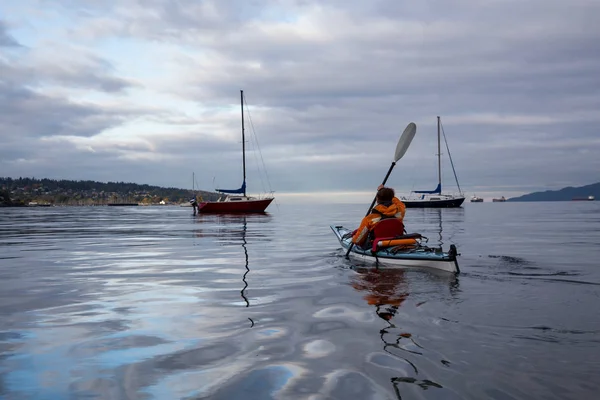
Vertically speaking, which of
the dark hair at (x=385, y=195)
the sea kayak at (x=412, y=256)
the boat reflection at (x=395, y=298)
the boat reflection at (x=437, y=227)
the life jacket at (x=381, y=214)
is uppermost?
the dark hair at (x=385, y=195)

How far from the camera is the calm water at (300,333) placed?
4.67m

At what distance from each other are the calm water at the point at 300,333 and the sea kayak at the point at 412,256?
0.98ft

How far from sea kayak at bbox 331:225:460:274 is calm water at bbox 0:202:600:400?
0.98 feet

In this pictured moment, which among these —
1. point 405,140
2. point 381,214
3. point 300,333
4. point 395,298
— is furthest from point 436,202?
point 300,333

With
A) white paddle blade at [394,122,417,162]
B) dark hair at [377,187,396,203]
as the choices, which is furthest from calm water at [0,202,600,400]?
white paddle blade at [394,122,417,162]

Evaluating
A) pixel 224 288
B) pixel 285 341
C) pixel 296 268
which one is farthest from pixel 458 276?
pixel 285 341

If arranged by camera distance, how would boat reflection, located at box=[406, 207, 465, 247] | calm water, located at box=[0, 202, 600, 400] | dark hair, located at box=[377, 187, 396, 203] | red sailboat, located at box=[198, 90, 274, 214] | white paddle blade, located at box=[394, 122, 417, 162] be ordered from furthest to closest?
red sailboat, located at box=[198, 90, 274, 214] < boat reflection, located at box=[406, 207, 465, 247] < white paddle blade, located at box=[394, 122, 417, 162] < dark hair, located at box=[377, 187, 396, 203] < calm water, located at box=[0, 202, 600, 400]

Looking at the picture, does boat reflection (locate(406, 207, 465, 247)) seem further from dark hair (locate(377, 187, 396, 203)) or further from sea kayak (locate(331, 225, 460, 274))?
dark hair (locate(377, 187, 396, 203))

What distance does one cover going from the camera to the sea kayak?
11289 millimetres

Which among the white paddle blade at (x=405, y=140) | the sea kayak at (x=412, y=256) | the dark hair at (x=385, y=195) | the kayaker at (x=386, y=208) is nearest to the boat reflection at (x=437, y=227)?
the white paddle blade at (x=405, y=140)

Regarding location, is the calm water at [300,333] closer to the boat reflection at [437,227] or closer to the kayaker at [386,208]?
the kayaker at [386,208]

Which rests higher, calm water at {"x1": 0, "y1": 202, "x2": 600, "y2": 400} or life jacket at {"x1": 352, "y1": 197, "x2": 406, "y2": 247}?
life jacket at {"x1": 352, "y1": 197, "x2": 406, "y2": 247}

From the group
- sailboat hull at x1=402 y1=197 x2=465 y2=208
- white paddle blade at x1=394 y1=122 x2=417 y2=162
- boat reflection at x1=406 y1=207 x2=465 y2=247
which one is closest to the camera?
white paddle blade at x1=394 y1=122 x2=417 y2=162

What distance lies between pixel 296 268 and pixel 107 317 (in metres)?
6.40
